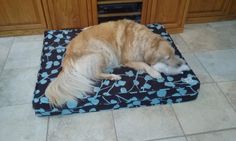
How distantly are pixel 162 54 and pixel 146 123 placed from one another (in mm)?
569

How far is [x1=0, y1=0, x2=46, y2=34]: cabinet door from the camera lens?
2398mm

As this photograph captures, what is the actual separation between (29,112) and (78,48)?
0.65 metres

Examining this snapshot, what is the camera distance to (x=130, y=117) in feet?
5.67

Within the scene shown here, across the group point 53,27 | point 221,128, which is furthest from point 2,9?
point 221,128

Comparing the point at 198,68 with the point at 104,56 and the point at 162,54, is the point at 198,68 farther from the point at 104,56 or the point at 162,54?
the point at 104,56

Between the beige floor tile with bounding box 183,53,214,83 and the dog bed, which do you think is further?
the beige floor tile with bounding box 183,53,214,83

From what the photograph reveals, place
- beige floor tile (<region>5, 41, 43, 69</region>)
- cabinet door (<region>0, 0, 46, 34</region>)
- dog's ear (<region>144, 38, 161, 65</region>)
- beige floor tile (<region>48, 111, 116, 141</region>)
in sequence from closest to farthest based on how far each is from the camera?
1. beige floor tile (<region>48, 111, 116, 141</region>)
2. dog's ear (<region>144, 38, 161, 65</region>)
3. beige floor tile (<region>5, 41, 43, 69</region>)
4. cabinet door (<region>0, 0, 46, 34</region>)

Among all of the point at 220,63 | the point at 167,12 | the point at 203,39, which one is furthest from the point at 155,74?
the point at 203,39

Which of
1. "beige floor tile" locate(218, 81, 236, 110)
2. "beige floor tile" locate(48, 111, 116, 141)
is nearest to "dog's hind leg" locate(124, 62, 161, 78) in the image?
"beige floor tile" locate(48, 111, 116, 141)

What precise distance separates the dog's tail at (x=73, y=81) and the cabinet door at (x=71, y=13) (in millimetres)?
870

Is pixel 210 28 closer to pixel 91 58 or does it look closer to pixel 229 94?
pixel 229 94

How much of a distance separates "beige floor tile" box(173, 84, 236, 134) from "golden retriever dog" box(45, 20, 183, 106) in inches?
14.2

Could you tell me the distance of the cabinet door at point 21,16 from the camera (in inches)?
94.4

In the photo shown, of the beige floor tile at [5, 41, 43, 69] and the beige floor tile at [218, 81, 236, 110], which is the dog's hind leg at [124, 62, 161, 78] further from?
the beige floor tile at [5, 41, 43, 69]
